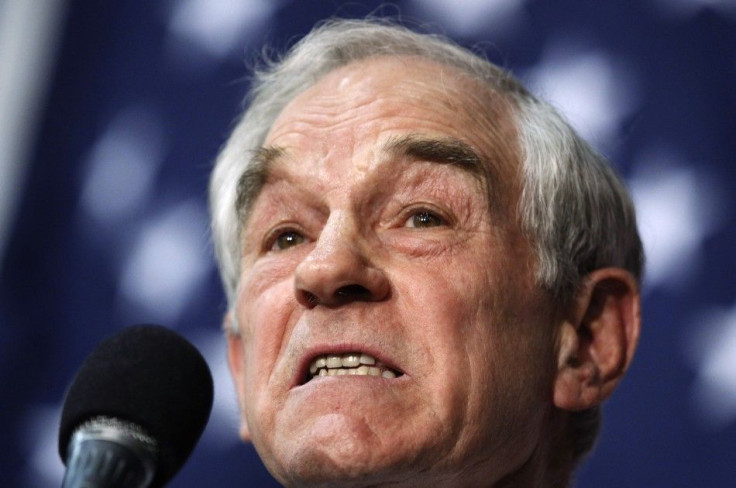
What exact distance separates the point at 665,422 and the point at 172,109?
1.63 meters

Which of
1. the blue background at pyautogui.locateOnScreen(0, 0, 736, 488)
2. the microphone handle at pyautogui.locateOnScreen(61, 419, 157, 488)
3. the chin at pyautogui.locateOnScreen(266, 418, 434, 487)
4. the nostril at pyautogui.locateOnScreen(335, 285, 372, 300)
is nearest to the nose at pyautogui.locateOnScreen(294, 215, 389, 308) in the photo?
the nostril at pyautogui.locateOnScreen(335, 285, 372, 300)

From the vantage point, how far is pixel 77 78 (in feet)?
10.2

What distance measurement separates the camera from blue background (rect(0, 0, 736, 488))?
2.60m

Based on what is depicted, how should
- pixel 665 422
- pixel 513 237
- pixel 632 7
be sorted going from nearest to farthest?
pixel 513 237, pixel 665 422, pixel 632 7

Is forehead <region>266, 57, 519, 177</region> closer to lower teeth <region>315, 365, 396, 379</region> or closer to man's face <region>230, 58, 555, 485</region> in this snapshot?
A: man's face <region>230, 58, 555, 485</region>

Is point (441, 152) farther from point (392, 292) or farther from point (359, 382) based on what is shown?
point (359, 382)

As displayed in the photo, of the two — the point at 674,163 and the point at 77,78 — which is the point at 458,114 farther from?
the point at 77,78

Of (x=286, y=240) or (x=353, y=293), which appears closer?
(x=353, y=293)

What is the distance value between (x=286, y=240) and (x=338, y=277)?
34 cm

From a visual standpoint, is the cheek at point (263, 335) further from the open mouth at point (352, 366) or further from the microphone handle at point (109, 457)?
the microphone handle at point (109, 457)

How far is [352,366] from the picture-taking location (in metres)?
1.69

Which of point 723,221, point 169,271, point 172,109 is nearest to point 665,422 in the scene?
point 723,221

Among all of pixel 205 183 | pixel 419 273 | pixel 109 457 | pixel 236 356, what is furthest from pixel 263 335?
pixel 205 183

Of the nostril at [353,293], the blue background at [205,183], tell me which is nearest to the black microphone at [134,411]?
the nostril at [353,293]
